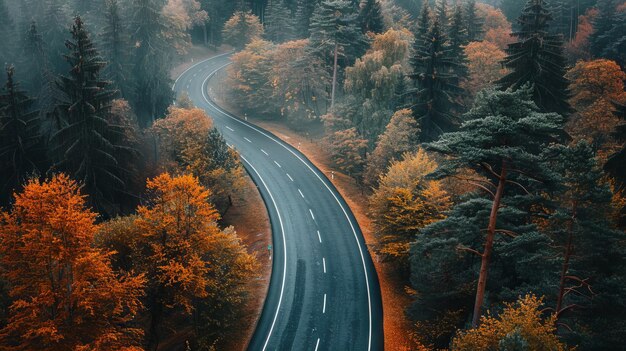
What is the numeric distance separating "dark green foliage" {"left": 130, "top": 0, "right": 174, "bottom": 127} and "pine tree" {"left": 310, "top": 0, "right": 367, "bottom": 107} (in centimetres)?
2010

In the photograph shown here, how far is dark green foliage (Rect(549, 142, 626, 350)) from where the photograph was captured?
1984 cm

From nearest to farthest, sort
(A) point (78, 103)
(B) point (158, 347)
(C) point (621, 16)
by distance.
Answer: (B) point (158, 347)
(A) point (78, 103)
(C) point (621, 16)

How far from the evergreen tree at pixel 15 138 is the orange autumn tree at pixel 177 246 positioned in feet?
54.7

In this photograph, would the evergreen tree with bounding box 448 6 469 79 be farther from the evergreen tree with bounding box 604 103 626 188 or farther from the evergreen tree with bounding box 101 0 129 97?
the evergreen tree with bounding box 101 0 129 97

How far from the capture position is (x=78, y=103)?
120 ft

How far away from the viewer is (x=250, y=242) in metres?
44.8

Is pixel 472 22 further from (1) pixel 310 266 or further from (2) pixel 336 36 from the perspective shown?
(1) pixel 310 266

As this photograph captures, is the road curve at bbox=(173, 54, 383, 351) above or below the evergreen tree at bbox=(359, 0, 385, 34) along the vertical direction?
below

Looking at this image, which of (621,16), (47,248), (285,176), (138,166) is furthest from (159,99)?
(621,16)

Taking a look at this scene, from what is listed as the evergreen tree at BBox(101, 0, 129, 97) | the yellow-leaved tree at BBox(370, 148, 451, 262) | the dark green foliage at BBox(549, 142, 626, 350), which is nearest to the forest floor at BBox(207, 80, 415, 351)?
the yellow-leaved tree at BBox(370, 148, 451, 262)

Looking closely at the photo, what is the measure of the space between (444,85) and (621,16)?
40.8 meters

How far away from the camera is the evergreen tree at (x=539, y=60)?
37438mm

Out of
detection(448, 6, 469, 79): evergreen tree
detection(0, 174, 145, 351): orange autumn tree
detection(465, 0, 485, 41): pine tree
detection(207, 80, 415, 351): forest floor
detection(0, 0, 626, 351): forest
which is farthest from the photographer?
detection(465, 0, 485, 41): pine tree

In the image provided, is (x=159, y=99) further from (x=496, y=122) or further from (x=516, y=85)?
(x=496, y=122)
